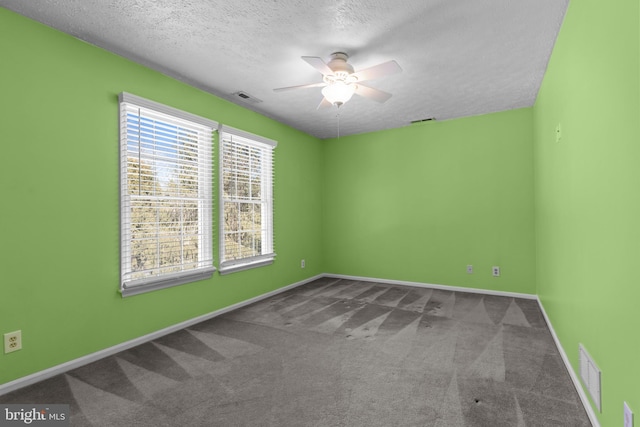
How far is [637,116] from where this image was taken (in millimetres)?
1190

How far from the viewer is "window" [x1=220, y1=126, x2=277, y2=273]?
3.85 metres

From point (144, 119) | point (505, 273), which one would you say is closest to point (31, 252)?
point (144, 119)

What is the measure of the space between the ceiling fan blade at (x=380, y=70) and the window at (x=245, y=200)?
1947 millimetres

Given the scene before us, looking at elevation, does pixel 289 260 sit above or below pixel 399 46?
below

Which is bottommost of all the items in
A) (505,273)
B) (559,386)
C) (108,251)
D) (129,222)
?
(559,386)

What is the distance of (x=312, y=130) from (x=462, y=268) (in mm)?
3217

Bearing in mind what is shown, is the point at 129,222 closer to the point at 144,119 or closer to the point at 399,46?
the point at 144,119

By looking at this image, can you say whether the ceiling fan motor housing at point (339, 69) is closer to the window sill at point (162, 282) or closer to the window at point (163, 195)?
the window at point (163, 195)

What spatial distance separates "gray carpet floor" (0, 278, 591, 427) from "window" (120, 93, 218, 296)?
69cm

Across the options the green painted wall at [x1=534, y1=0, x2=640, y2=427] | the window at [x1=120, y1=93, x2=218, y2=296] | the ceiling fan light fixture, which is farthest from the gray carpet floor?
the ceiling fan light fixture

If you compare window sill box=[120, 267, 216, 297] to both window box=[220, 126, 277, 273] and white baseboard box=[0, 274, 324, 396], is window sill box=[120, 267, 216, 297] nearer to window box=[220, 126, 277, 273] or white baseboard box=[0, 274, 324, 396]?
window box=[220, 126, 277, 273]

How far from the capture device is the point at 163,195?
3.11m

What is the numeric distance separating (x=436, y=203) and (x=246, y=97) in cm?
316

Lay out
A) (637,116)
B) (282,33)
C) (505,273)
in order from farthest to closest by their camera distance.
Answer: (505,273)
(282,33)
(637,116)
